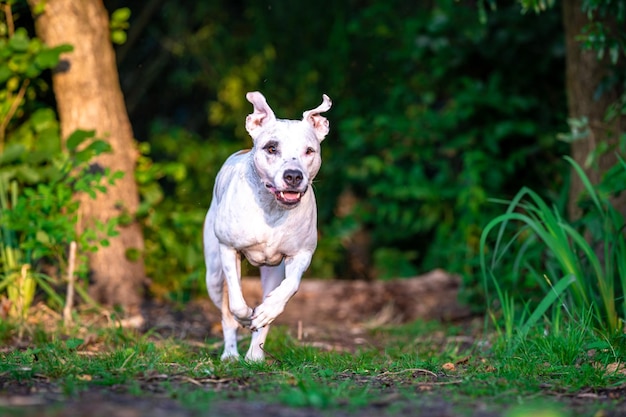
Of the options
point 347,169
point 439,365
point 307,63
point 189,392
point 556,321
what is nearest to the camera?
point 189,392

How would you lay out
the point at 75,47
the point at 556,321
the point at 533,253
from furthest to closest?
the point at 75,47
the point at 533,253
the point at 556,321

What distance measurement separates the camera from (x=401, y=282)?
878cm

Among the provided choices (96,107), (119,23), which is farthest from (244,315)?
(119,23)

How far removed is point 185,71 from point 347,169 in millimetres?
3569

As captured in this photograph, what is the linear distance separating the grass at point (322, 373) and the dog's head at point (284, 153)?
0.87 metres

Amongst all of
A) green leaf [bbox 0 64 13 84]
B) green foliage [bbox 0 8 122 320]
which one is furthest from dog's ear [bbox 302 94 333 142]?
green leaf [bbox 0 64 13 84]

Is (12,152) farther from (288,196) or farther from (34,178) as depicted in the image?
(288,196)

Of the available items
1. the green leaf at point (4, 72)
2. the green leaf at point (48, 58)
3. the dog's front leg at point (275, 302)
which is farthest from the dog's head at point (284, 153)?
the green leaf at point (4, 72)

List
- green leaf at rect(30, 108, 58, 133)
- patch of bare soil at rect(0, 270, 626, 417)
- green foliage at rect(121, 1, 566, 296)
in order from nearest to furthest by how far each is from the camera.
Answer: patch of bare soil at rect(0, 270, 626, 417)
green leaf at rect(30, 108, 58, 133)
green foliage at rect(121, 1, 566, 296)

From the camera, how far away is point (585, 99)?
6.91 m

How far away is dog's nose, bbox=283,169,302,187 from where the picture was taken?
445cm

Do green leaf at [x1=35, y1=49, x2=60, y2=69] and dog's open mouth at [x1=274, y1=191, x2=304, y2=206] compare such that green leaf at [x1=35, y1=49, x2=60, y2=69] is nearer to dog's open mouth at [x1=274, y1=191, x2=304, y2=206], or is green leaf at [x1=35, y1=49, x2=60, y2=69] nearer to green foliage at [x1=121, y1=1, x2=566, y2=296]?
green foliage at [x1=121, y1=1, x2=566, y2=296]

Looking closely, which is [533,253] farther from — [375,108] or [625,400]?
[375,108]

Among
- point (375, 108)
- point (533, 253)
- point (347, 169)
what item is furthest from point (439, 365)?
point (375, 108)
